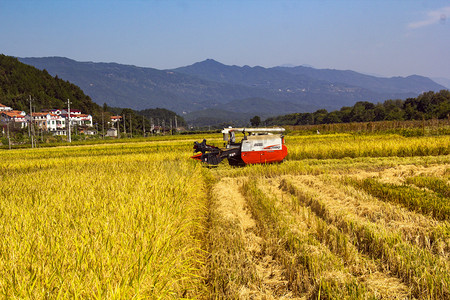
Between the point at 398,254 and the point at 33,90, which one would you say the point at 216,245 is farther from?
the point at 33,90

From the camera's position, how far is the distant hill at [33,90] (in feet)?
385

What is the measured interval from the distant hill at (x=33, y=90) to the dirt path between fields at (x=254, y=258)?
402 feet

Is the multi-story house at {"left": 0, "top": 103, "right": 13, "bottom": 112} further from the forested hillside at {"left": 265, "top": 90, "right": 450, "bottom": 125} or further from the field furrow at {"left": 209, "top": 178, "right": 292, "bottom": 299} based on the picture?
the field furrow at {"left": 209, "top": 178, "right": 292, "bottom": 299}

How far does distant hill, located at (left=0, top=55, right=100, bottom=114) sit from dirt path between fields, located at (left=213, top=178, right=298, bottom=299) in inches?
4824

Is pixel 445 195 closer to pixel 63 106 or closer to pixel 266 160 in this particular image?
pixel 266 160

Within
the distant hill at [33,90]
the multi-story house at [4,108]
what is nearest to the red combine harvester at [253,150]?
the multi-story house at [4,108]

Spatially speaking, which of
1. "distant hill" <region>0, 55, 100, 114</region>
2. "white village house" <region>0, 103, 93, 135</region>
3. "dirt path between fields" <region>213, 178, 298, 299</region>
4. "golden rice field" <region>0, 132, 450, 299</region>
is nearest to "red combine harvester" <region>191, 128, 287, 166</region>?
"dirt path between fields" <region>213, 178, 298, 299</region>

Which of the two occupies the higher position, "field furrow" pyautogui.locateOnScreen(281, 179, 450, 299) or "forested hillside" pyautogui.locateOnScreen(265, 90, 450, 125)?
"forested hillside" pyautogui.locateOnScreen(265, 90, 450, 125)

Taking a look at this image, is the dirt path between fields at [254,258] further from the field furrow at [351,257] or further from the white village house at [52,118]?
the white village house at [52,118]

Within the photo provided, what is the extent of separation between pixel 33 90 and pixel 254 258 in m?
139

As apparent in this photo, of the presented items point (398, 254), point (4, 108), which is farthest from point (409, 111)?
point (4, 108)

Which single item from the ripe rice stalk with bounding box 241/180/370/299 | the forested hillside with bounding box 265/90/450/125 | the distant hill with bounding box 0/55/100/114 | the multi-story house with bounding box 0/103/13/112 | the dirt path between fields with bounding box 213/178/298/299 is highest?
the distant hill with bounding box 0/55/100/114

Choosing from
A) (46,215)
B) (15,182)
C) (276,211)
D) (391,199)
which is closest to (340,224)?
(276,211)

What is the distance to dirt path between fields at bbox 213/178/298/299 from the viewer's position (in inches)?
158
